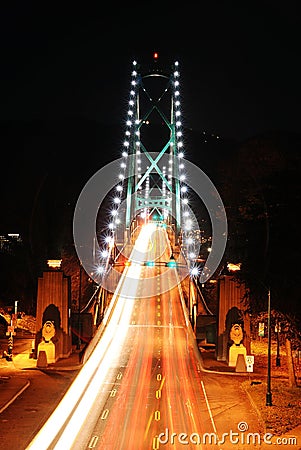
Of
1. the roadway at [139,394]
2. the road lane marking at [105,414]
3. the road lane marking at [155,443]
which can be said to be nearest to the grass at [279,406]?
the roadway at [139,394]

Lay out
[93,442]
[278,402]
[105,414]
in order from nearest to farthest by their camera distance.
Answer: [93,442], [105,414], [278,402]

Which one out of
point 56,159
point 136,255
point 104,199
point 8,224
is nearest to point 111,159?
point 56,159

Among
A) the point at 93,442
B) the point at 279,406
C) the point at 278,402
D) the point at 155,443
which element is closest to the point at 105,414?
the point at 93,442

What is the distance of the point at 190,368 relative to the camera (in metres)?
29.4

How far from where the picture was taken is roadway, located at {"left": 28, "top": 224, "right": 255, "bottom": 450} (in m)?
17.2

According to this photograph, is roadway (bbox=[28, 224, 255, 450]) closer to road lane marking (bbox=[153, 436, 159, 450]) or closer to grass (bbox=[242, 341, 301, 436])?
road lane marking (bbox=[153, 436, 159, 450])

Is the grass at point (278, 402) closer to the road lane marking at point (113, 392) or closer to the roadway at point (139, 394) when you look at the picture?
the roadway at point (139, 394)

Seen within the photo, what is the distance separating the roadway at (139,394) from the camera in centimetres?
1722

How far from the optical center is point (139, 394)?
23.3 m

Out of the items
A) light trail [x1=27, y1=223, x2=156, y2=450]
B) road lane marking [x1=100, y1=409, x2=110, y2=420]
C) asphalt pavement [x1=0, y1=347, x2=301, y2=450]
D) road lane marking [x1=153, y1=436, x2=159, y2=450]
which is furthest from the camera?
asphalt pavement [x1=0, y1=347, x2=301, y2=450]

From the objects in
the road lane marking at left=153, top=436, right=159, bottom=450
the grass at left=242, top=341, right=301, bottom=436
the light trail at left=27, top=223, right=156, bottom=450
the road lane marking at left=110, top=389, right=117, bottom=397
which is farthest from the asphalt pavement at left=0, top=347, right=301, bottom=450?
the road lane marking at left=153, top=436, right=159, bottom=450

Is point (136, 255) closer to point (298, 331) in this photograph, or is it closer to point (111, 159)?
point (298, 331)

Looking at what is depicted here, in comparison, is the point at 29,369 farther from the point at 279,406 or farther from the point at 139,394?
the point at 279,406

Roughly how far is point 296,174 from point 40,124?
450 ft
